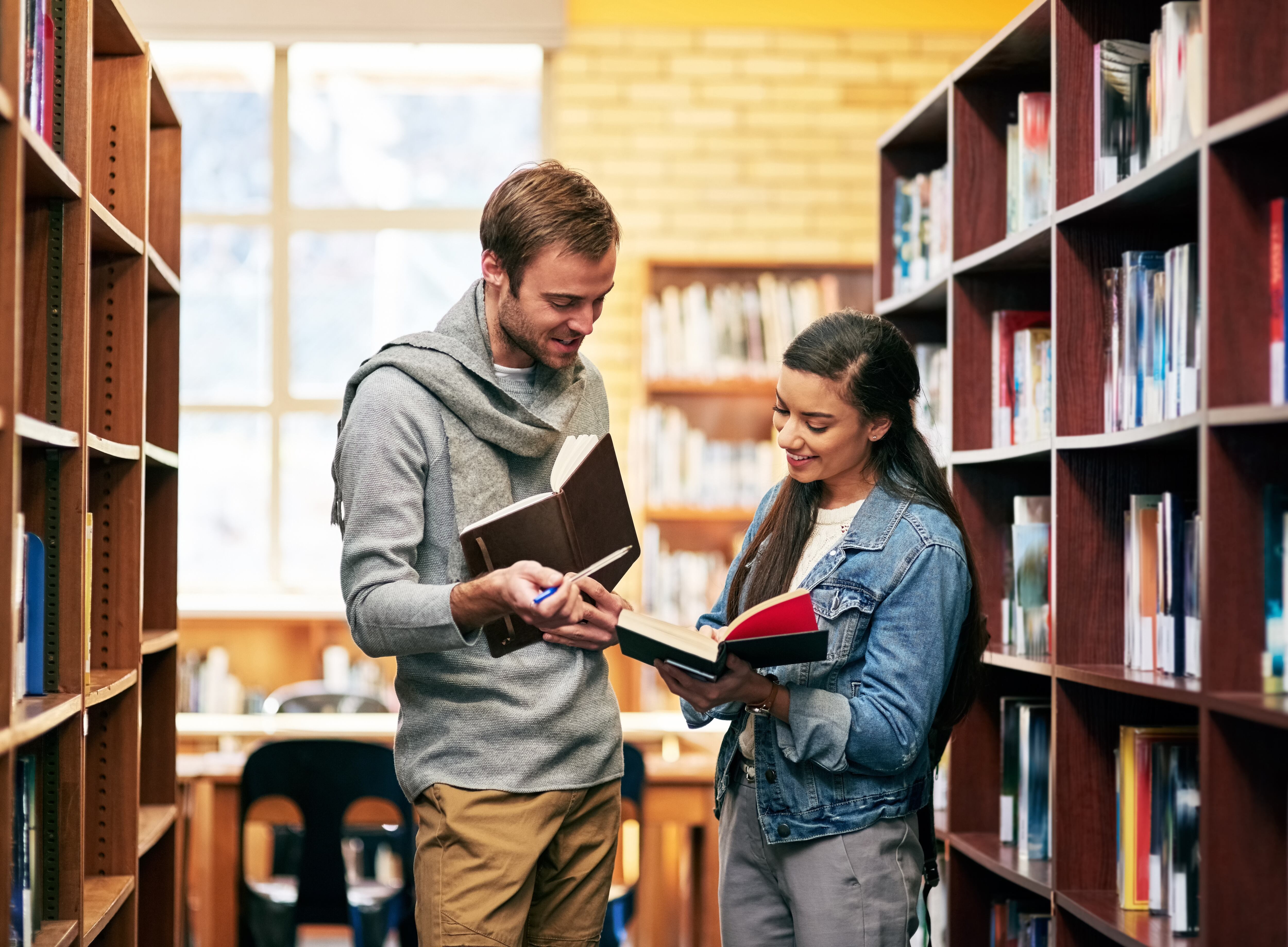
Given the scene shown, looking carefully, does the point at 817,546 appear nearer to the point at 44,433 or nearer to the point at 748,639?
the point at 748,639

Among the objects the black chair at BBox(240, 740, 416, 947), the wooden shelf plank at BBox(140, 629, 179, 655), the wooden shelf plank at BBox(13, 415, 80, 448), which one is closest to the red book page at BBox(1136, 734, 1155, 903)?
the black chair at BBox(240, 740, 416, 947)

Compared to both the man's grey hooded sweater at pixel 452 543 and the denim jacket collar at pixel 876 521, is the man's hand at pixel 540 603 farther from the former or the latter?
the denim jacket collar at pixel 876 521

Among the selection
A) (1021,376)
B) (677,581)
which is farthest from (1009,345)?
(677,581)

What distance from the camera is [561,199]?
1.86 metres

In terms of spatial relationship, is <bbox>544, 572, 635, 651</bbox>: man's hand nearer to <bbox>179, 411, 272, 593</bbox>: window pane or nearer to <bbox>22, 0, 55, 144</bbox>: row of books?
<bbox>22, 0, 55, 144</bbox>: row of books

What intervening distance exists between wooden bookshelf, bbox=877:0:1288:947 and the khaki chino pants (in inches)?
33.7

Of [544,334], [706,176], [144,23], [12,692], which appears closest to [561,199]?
[544,334]

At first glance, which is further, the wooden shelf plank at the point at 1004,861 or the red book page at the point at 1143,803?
the wooden shelf plank at the point at 1004,861

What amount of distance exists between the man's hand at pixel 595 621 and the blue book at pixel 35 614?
82 centimetres

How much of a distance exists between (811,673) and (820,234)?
3.99 m

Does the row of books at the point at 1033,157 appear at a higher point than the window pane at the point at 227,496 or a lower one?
higher

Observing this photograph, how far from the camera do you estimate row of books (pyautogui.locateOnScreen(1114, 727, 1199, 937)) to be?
2.02 m

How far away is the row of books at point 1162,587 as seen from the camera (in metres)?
1.98

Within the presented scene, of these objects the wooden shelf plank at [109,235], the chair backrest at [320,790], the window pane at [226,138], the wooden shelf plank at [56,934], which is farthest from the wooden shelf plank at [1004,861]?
the window pane at [226,138]
